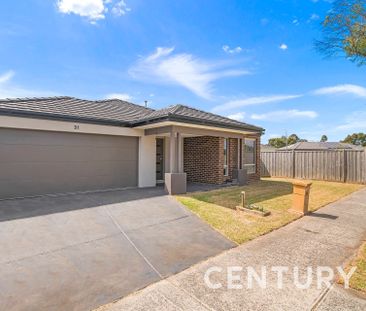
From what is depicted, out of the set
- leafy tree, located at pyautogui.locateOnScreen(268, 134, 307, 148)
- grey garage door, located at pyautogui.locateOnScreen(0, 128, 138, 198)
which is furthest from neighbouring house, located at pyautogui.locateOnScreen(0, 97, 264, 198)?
leafy tree, located at pyautogui.locateOnScreen(268, 134, 307, 148)

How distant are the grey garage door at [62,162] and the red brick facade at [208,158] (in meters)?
3.53

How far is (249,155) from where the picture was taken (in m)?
14.6

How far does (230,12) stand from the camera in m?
9.98

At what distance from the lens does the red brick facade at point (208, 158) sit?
12.0 metres

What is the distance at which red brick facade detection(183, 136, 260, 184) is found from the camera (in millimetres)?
12031

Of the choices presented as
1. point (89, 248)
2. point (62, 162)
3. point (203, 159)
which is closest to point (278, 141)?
point (203, 159)

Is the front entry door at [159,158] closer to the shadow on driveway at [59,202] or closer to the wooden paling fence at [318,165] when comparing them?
the shadow on driveway at [59,202]

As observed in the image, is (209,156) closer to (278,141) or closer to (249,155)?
(249,155)

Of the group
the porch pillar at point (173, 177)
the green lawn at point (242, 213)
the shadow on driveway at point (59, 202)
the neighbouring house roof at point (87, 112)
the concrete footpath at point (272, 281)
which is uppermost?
the neighbouring house roof at point (87, 112)

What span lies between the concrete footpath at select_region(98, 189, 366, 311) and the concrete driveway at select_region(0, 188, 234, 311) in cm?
31

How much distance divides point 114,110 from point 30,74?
4.31 m

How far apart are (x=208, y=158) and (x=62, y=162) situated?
695cm

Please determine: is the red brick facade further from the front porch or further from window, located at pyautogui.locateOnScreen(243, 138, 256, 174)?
window, located at pyautogui.locateOnScreen(243, 138, 256, 174)

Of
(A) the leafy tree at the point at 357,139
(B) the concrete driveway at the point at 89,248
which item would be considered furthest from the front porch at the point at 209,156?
(A) the leafy tree at the point at 357,139
